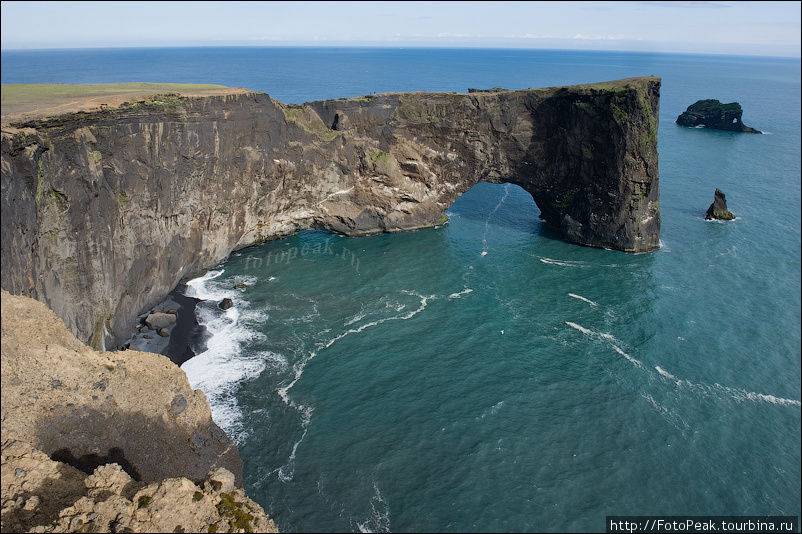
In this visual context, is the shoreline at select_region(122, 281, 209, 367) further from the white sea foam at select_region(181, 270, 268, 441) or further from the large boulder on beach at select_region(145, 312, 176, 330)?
the white sea foam at select_region(181, 270, 268, 441)

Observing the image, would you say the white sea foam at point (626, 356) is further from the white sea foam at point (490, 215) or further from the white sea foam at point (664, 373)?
the white sea foam at point (490, 215)

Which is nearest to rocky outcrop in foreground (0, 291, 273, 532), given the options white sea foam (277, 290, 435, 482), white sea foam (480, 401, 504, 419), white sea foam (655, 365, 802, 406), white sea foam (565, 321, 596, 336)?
white sea foam (277, 290, 435, 482)

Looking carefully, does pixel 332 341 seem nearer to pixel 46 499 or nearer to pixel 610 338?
pixel 610 338

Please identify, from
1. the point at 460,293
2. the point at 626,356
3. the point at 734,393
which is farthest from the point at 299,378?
the point at 734,393

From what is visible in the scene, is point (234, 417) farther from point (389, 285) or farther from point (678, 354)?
point (678, 354)

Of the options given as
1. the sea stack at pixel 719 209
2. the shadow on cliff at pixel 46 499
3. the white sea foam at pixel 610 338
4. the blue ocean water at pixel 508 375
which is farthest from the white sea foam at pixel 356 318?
the sea stack at pixel 719 209
